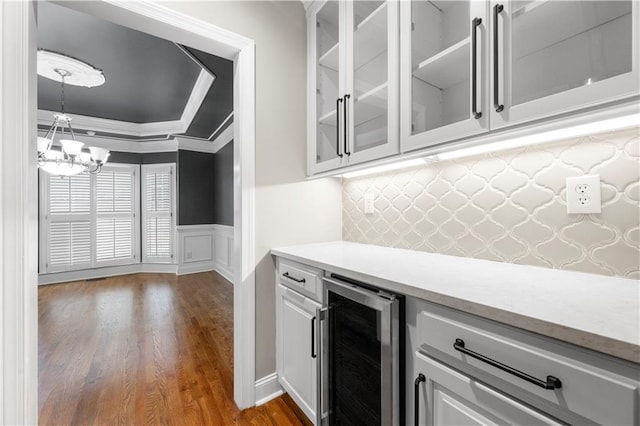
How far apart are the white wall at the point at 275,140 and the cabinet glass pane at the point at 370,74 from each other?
490mm

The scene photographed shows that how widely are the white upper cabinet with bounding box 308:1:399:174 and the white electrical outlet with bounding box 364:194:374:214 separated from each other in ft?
1.15

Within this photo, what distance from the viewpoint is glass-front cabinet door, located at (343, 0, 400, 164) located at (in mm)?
1282

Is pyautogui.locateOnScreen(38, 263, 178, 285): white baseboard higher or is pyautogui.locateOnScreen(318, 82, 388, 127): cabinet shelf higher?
pyautogui.locateOnScreen(318, 82, 388, 127): cabinet shelf

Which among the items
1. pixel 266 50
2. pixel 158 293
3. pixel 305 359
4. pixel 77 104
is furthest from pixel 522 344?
pixel 77 104

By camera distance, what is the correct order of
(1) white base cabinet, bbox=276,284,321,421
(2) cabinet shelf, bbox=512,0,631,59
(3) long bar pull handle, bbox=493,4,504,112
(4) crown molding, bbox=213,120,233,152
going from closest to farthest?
(2) cabinet shelf, bbox=512,0,631,59 → (3) long bar pull handle, bbox=493,4,504,112 → (1) white base cabinet, bbox=276,284,321,421 → (4) crown molding, bbox=213,120,233,152

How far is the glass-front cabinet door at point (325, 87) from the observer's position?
1.61 meters

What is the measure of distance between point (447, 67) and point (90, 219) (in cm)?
613

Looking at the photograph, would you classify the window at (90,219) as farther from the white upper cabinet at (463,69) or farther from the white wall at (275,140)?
the white upper cabinet at (463,69)

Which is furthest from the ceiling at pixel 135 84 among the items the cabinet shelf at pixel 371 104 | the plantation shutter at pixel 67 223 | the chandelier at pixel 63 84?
the cabinet shelf at pixel 371 104

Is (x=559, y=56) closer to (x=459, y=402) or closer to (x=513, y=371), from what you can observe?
(x=513, y=371)

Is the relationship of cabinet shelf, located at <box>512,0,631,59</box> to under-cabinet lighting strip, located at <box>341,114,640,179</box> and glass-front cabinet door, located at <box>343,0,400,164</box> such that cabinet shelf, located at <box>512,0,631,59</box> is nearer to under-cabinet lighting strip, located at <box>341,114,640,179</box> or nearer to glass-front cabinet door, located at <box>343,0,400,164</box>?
under-cabinet lighting strip, located at <box>341,114,640,179</box>

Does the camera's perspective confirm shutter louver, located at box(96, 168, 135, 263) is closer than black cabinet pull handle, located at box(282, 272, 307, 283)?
No

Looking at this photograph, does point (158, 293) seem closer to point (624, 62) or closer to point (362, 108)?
point (362, 108)

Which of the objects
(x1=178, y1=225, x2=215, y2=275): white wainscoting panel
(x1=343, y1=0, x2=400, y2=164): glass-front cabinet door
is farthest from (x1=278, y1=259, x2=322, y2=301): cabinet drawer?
(x1=178, y1=225, x2=215, y2=275): white wainscoting panel
